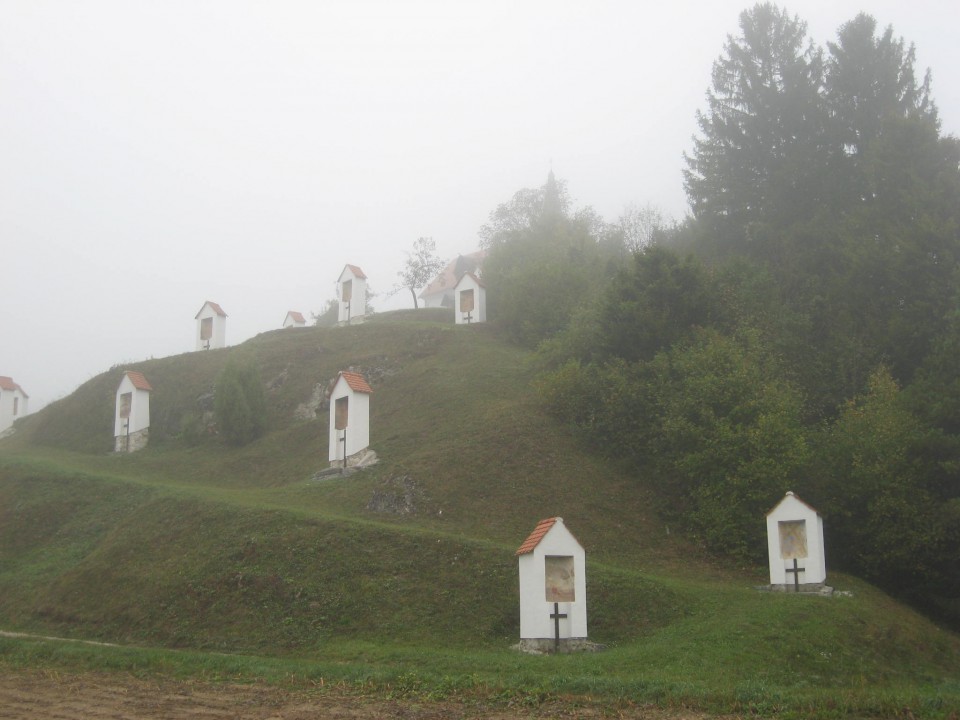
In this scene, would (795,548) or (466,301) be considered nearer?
(795,548)

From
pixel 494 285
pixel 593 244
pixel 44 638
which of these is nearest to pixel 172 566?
pixel 44 638

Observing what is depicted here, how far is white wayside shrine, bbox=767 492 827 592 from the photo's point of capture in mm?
19672

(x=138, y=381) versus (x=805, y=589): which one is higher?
(x=138, y=381)

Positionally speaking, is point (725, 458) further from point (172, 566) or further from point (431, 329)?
point (431, 329)

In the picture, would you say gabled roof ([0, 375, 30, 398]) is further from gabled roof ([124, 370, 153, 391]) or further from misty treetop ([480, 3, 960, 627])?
misty treetop ([480, 3, 960, 627])

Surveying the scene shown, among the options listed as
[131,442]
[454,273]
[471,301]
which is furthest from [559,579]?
[454,273]

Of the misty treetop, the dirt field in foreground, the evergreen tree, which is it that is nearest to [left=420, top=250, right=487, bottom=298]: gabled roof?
the misty treetop

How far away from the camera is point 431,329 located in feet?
130

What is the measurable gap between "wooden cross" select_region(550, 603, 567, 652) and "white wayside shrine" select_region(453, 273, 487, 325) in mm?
26812

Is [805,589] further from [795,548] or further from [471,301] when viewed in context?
[471,301]

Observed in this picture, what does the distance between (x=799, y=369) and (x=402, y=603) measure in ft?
67.0

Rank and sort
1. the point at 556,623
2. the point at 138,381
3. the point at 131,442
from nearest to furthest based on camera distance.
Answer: the point at 556,623, the point at 131,442, the point at 138,381

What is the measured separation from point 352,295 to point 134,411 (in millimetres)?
13585

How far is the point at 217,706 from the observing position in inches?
474
